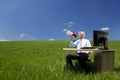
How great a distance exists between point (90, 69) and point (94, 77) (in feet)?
7.72

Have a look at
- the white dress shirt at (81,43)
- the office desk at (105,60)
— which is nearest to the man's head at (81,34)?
the white dress shirt at (81,43)

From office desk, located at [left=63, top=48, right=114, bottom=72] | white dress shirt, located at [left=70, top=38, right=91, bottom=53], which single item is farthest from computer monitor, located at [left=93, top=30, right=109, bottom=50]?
office desk, located at [left=63, top=48, right=114, bottom=72]

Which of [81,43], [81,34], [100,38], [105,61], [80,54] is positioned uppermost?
[81,34]

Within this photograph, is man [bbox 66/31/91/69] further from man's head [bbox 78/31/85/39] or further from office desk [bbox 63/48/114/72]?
office desk [bbox 63/48/114/72]

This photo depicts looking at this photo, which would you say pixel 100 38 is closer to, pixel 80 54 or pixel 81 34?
pixel 81 34

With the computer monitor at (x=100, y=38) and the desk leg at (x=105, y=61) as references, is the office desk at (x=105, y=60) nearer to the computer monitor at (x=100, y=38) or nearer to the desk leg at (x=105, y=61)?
the desk leg at (x=105, y=61)

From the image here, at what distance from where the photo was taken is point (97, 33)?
12336mm

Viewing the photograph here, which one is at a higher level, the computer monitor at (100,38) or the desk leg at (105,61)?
the computer monitor at (100,38)

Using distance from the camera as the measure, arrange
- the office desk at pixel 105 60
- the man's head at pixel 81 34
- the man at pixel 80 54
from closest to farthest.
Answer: the office desk at pixel 105 60 → the man at pixel 80 54 → the man's head at pixel 81 34

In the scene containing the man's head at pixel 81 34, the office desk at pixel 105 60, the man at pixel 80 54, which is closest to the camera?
the office desk at pixel 105 60

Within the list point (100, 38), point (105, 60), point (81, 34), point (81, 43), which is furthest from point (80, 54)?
point (100, 38)

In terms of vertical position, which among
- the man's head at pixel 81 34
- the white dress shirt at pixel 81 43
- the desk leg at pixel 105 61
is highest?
the man's head at pixel 81 34

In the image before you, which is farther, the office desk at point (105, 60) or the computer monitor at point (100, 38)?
the computer monitor at point (100, 38)

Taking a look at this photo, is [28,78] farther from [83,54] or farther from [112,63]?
[112,63]
